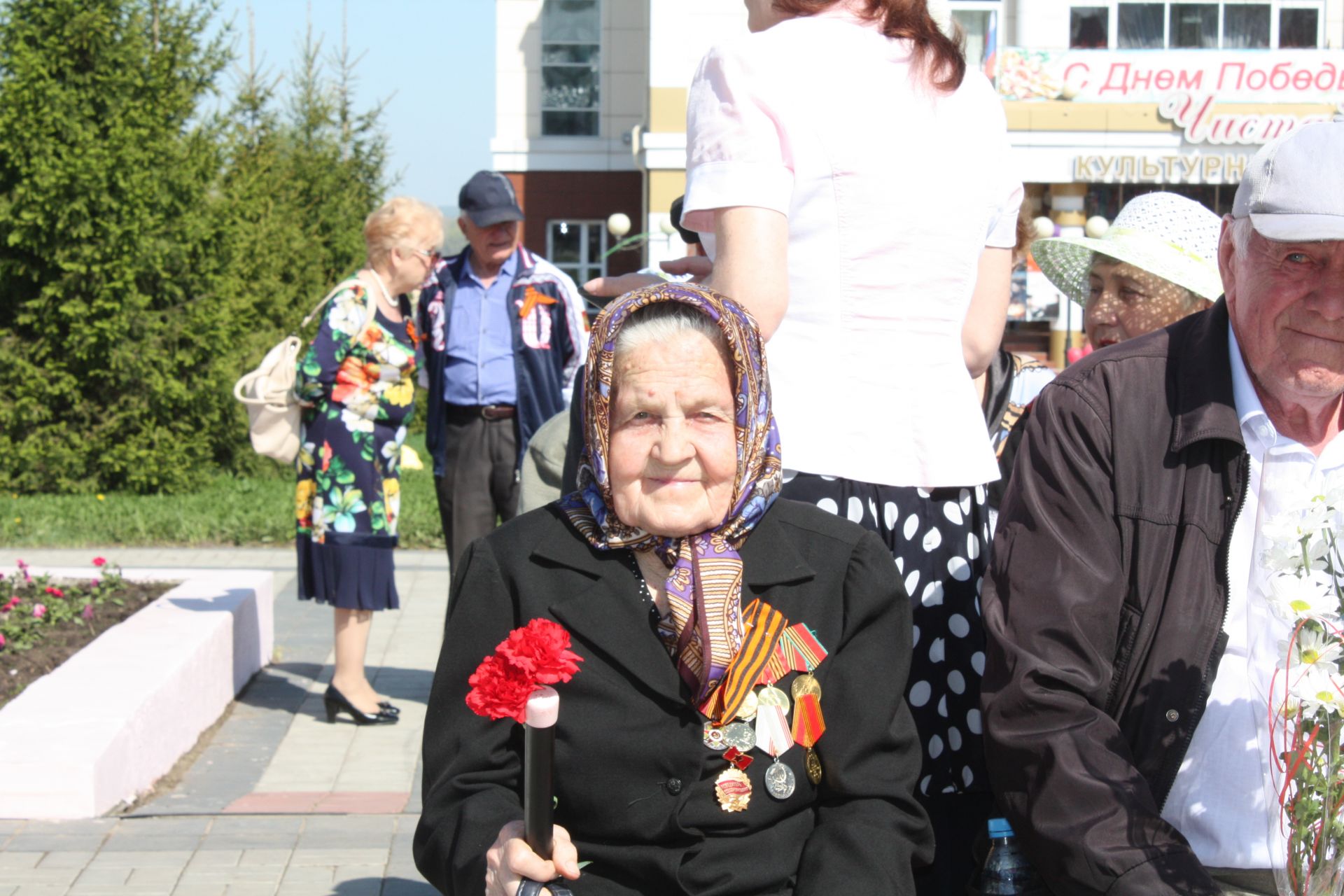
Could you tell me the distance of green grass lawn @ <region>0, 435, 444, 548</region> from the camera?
34.6 ft

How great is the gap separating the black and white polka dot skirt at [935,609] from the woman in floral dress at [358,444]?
3.55 metres

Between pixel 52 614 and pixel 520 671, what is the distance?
4967 millimetres

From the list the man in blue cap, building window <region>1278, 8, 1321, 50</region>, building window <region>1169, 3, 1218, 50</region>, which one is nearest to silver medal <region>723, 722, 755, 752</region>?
the man in blue cap

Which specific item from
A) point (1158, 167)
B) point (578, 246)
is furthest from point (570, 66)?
point (1158, 167)

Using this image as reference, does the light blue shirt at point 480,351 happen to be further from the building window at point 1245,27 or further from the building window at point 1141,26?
the building window at point 1245,27

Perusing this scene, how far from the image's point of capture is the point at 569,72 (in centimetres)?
2730

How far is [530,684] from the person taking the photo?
2.06 m

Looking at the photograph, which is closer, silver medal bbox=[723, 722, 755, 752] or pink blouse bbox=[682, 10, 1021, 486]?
silver medal bbox=[723, 722, 755, 752]

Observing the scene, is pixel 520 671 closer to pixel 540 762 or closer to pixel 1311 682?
pixel 540 762

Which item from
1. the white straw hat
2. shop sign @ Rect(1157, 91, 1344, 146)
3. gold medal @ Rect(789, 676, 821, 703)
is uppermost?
shop sign @ Rect(1157, 91, 1344, 146)

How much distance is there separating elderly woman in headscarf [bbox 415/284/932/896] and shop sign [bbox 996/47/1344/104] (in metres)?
21.5

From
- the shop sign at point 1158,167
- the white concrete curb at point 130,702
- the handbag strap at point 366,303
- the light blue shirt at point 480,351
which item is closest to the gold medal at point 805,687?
the white concrete curb at point 130,702

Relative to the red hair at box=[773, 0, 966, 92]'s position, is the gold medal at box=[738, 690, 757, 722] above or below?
below

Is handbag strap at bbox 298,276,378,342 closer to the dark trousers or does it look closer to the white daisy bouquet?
the dark trousers
